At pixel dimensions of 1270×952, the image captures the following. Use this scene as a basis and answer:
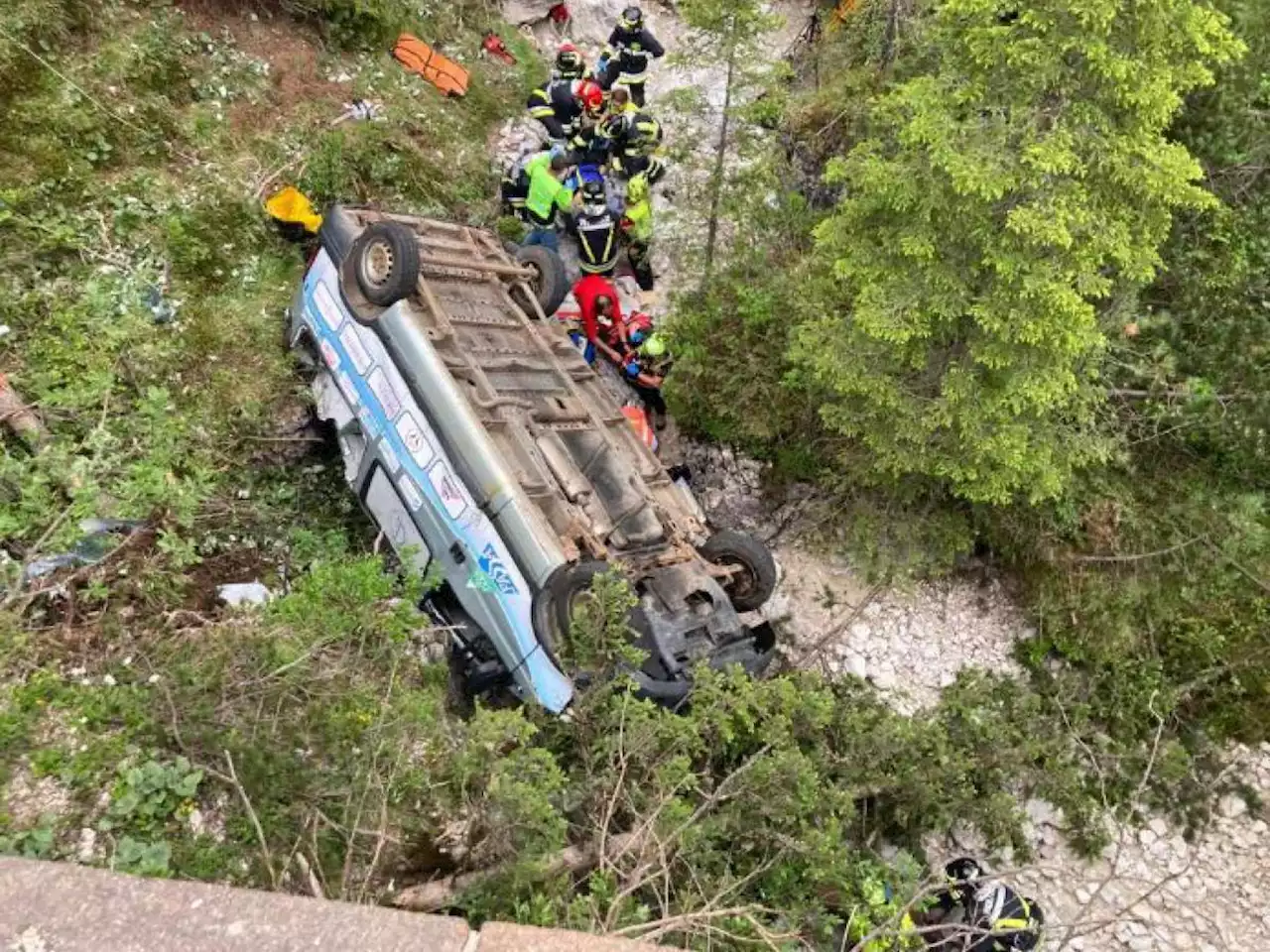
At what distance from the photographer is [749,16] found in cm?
753

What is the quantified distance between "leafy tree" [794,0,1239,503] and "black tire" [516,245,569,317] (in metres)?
2.39

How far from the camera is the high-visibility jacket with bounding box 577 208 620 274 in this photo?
8797 millimetres

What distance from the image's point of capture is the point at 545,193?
9000mm

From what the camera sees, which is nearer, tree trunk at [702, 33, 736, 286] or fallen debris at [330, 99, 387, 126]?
tree trunk at [702, 33, 736, 286]

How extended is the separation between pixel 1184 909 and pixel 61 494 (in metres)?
7.97

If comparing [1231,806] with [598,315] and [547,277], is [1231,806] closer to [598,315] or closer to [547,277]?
[598,315]

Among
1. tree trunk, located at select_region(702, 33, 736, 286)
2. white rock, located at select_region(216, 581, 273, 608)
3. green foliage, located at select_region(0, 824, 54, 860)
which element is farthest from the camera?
tree trunk, located at select_region(702, 33, 736, 286)

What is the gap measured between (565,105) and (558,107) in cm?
11

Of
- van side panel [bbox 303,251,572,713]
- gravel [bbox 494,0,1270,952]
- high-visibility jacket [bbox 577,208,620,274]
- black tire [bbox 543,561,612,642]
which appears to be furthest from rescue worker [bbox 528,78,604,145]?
black tire [bbox 543,561,612,642]

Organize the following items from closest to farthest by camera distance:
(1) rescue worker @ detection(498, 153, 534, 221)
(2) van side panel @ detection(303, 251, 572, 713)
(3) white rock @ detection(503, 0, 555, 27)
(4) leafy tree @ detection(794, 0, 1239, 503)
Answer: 1. (4) leafy tree @ detection(794, 0, 1239, 503)
2. (2) van side panel @ detection(303, 251, 572, 713)
3. (1) rescue worker @ detection(498, 153, 534, 221)
4. (3) white rock @ detection(503, 0, 555, 27)

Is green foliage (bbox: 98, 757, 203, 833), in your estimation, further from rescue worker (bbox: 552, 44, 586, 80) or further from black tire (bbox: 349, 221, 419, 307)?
rescue worker (bbox: 552, 44, 586, 80)

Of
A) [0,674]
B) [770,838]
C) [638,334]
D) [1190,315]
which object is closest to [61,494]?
[0,674]

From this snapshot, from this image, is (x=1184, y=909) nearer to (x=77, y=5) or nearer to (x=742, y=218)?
(x=742, y=218)

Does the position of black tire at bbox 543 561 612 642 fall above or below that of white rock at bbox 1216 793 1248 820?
above
